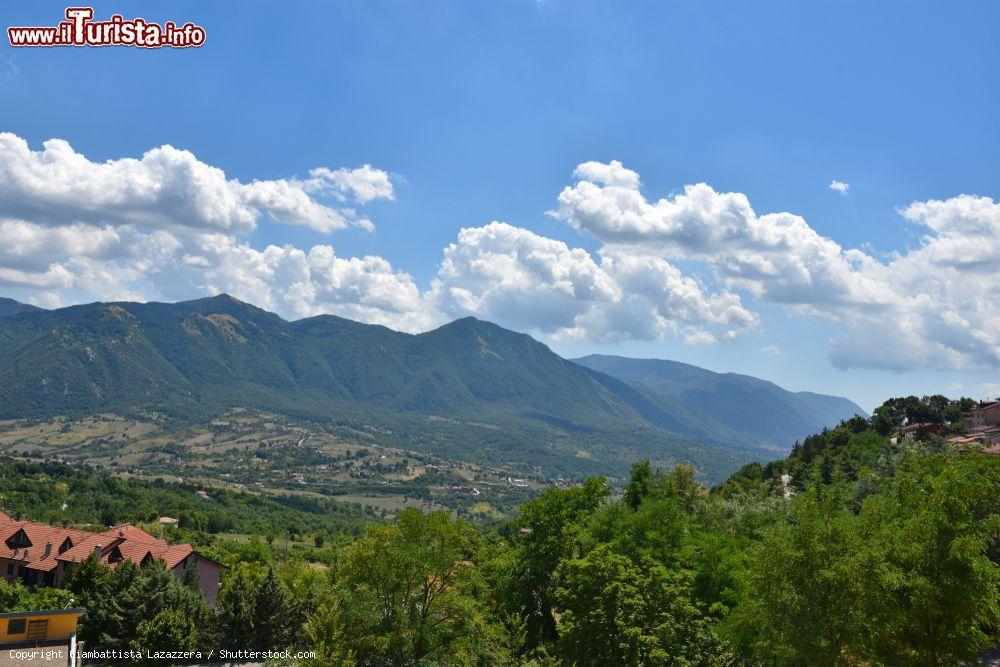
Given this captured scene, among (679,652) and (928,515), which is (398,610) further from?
(928,515)

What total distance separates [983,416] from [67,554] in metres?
131

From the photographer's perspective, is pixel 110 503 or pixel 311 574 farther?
pixel 110 503

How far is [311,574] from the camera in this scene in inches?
2172

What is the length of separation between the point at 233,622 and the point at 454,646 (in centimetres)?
2057

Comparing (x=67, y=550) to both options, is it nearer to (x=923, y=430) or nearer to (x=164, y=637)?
(x=164, y=637)

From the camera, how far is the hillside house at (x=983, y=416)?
109m

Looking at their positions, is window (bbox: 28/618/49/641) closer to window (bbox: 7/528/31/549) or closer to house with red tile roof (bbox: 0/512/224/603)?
house with red tile roof (bbox: 0/512/224/603)

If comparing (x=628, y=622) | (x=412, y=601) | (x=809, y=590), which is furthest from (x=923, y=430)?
(x=412, y=601)

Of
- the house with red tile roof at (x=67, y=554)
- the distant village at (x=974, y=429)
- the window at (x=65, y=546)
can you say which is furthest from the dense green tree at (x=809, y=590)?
the distant village at (x=974, y=429)

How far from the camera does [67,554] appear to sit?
58.4m

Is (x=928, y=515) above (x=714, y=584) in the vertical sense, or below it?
above

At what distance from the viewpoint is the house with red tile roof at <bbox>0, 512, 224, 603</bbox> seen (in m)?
57.7

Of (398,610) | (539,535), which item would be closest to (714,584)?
(539,535)

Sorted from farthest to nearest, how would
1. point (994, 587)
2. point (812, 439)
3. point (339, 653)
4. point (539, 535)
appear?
point (812, 439)
point (539, 535)
point (339, 653)
point (994, 587)
